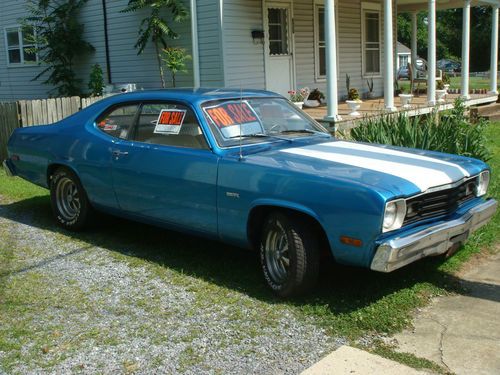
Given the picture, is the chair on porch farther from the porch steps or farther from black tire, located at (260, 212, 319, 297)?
black tire, located at (260, 212, 319, 297)

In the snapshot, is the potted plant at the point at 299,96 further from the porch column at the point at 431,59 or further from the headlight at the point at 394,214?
the headlight at the point at 394,214

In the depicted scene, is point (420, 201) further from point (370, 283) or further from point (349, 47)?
point (349, 47)

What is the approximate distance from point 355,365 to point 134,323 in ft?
5.21

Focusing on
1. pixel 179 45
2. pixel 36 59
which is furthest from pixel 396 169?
pixel 36 59

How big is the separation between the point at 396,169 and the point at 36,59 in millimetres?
15387

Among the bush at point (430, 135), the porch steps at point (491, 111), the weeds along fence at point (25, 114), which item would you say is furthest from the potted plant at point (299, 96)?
the porch steps at point (491, 111)

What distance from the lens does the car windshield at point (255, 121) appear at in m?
5.20

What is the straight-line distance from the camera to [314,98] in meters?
14.6

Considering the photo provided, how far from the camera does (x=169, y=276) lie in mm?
5195

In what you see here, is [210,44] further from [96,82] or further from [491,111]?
[491,111]

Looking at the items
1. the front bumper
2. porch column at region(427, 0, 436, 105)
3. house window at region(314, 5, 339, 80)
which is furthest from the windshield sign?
house window at region(314, 5, 339, 80)

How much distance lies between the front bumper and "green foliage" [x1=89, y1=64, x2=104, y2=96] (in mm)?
11571

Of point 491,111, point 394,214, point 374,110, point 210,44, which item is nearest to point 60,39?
point 210,44

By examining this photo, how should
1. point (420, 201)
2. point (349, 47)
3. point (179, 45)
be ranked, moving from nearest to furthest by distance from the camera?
point (420, 201)
point (179, 45)
point (349, 47)
